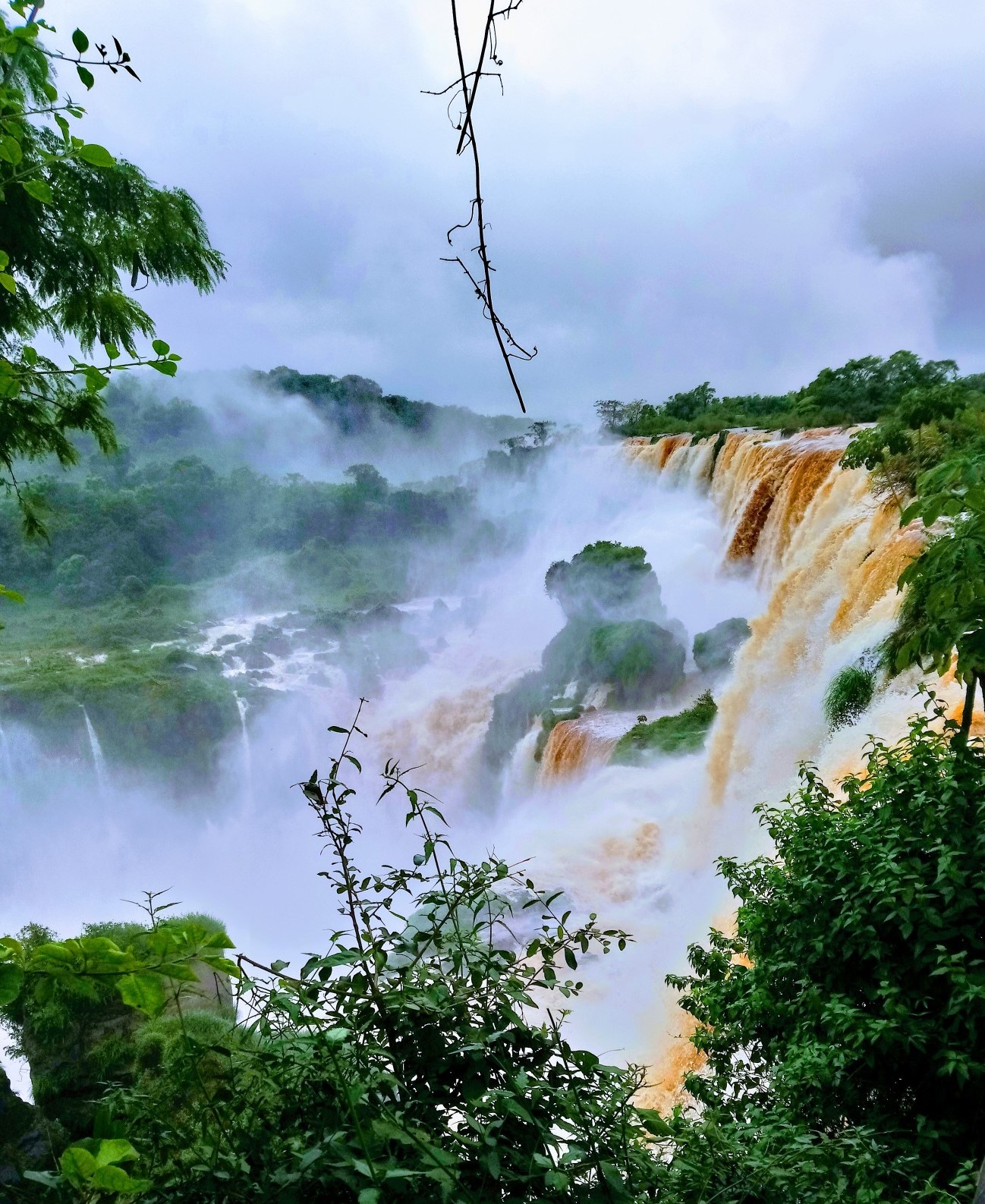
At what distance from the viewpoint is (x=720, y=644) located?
411 cm

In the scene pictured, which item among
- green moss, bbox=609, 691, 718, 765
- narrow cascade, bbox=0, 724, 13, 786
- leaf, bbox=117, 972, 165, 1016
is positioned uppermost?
narrow cascade, bbox=0, 724, 13, 786

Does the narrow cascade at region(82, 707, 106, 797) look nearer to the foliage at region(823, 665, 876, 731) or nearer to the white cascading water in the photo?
the white cascading water

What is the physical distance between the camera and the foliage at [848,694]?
2.86 metres

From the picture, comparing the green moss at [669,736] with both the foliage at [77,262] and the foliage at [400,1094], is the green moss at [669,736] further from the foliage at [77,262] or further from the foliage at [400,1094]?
the foliage at [400,1094]

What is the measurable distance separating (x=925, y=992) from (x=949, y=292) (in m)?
2.85

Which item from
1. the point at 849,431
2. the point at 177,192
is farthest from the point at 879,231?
the point at 177,192

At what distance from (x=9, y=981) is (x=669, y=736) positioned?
379 centimetres

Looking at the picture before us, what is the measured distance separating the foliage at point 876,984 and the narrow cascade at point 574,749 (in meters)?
2.55

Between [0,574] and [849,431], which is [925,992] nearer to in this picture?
[849,431]

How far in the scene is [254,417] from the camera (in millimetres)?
5586

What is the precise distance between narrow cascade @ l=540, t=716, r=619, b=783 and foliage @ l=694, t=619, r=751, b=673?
56cm

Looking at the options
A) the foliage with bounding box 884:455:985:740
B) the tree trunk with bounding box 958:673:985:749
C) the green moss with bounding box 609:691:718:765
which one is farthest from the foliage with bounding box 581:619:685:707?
the foliage with bounding box 884:455:985:740

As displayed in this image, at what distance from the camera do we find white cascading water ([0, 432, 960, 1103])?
3.15 meters

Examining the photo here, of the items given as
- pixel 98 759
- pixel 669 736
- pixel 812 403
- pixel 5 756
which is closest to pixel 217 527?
pixel 98 759
